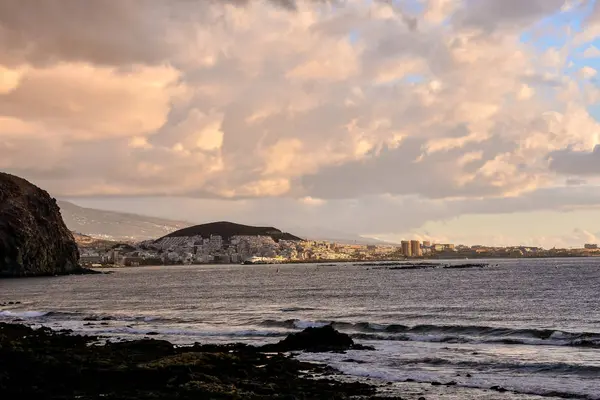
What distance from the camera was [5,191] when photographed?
17400cm

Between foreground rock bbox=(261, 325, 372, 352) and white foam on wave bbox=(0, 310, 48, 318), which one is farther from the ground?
foreground rock bbox=(261, 325, 372, 352)

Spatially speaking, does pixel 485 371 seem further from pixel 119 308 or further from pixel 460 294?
pixel 460 294

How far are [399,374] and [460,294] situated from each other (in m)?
62.2

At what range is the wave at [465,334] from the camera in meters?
40.3

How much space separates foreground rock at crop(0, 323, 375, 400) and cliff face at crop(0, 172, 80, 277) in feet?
473

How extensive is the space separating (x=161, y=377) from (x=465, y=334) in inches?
999

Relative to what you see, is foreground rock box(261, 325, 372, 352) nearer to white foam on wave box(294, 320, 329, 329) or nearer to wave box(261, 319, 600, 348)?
wave box(261, 319, 600, 348)

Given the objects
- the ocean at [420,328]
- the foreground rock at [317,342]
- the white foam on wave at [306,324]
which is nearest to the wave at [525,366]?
the ocean at [420,328]

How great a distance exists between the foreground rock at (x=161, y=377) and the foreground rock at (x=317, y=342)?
4302 millimetres

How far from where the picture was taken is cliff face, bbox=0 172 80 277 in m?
164

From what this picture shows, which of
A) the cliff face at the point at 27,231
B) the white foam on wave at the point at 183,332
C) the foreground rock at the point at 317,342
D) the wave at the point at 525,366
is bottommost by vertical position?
the white foam on wave at the point at 183,332

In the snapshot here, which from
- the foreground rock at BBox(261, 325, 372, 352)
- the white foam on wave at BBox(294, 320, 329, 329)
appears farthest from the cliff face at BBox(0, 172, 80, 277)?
the foreground rock at BBox(261, 325, 372, 352)

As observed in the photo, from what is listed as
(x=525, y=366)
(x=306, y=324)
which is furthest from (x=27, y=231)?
(x=525, y=366)

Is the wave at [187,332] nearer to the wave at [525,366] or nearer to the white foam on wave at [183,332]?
the white foam on wave at [183,332]
